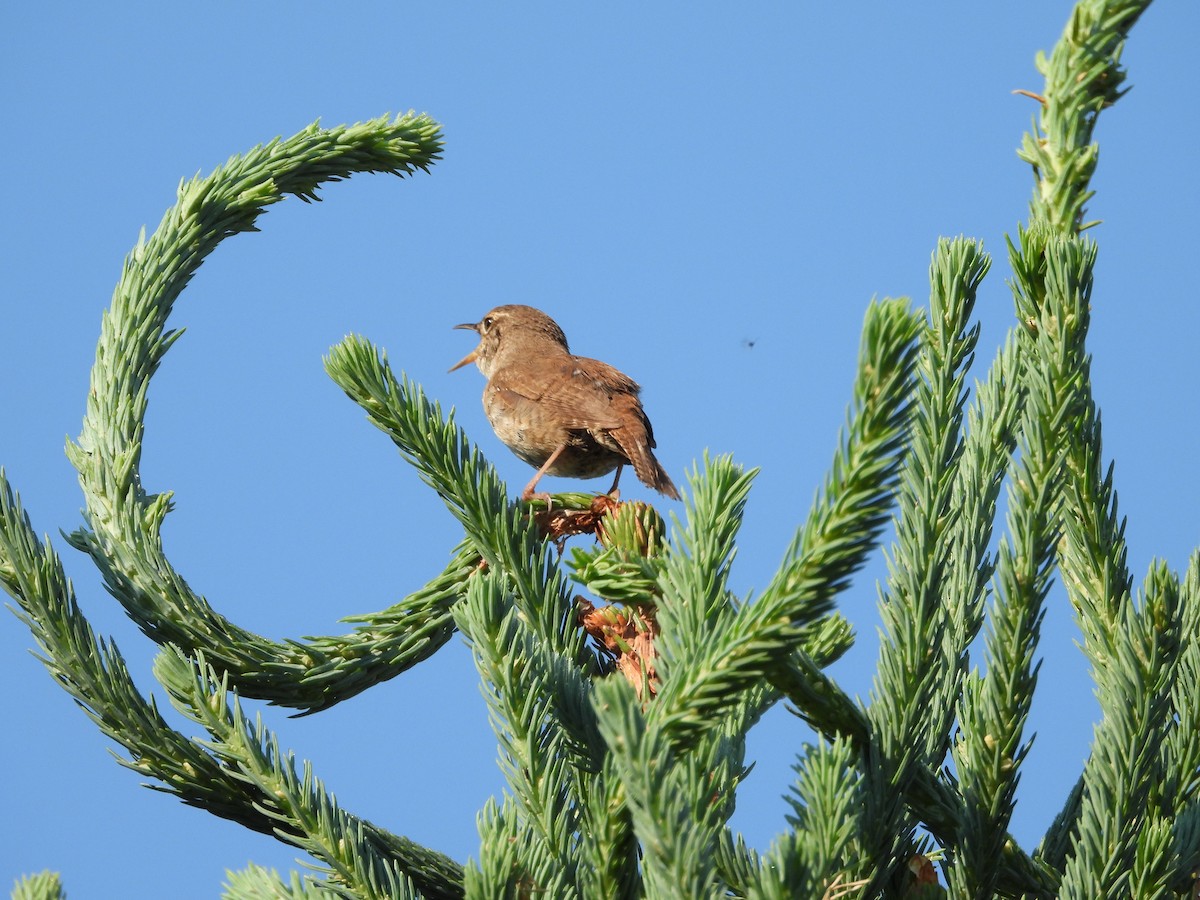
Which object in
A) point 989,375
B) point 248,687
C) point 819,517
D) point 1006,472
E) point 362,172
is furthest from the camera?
point 362,172

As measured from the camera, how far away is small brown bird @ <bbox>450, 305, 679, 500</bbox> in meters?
4.84

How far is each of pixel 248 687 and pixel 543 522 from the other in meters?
0.92

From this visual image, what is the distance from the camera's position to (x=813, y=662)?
1.70 metres

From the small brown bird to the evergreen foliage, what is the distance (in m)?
2.59

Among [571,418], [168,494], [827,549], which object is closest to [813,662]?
[827,549]

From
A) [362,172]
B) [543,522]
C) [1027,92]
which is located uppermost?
[362,172]

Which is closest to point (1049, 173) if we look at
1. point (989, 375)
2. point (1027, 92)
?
point (1027, 92)

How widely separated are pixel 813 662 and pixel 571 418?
3.46 meters

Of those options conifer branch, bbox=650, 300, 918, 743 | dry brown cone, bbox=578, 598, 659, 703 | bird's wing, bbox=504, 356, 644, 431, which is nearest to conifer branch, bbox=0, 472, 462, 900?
dry brown cone, bbox=578, 598, 659, 703

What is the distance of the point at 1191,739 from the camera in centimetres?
185

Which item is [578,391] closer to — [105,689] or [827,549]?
[105,689]

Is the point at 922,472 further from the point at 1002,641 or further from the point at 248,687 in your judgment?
the point at 248,687

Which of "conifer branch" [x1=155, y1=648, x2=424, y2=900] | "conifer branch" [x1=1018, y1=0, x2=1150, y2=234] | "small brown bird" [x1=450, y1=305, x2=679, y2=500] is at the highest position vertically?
"small brown bird" [x1=450, y1=305, x2=679, y2=500]

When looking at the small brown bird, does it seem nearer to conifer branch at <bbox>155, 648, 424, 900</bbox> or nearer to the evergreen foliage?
the evergreen foliage
